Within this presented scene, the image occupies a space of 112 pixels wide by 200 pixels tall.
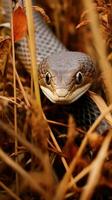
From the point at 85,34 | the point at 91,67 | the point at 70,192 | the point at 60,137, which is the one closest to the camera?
the point at 70,192

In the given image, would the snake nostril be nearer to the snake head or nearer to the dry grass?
the snake head

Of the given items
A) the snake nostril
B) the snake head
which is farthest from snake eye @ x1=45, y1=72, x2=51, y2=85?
the snake nostril

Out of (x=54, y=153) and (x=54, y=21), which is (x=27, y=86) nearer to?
(x=54, y=153)

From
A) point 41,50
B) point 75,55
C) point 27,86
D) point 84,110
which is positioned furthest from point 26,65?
point 84,110

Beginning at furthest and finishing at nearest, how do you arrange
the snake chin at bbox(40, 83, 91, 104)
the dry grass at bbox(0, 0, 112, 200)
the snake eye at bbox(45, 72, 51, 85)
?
the snake eye at bbox(45, 72, 51, 85) → the snake chin at bbox(40, 83, 91, 104) → the dry grass at bbox(0, 0, 112, 200)

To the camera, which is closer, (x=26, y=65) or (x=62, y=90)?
(x=62, y=90)

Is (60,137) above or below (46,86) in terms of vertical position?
below

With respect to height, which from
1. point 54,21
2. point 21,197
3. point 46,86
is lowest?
point 21,197

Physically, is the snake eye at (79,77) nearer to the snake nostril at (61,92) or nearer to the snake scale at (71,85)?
the snake scale at (71,85)
